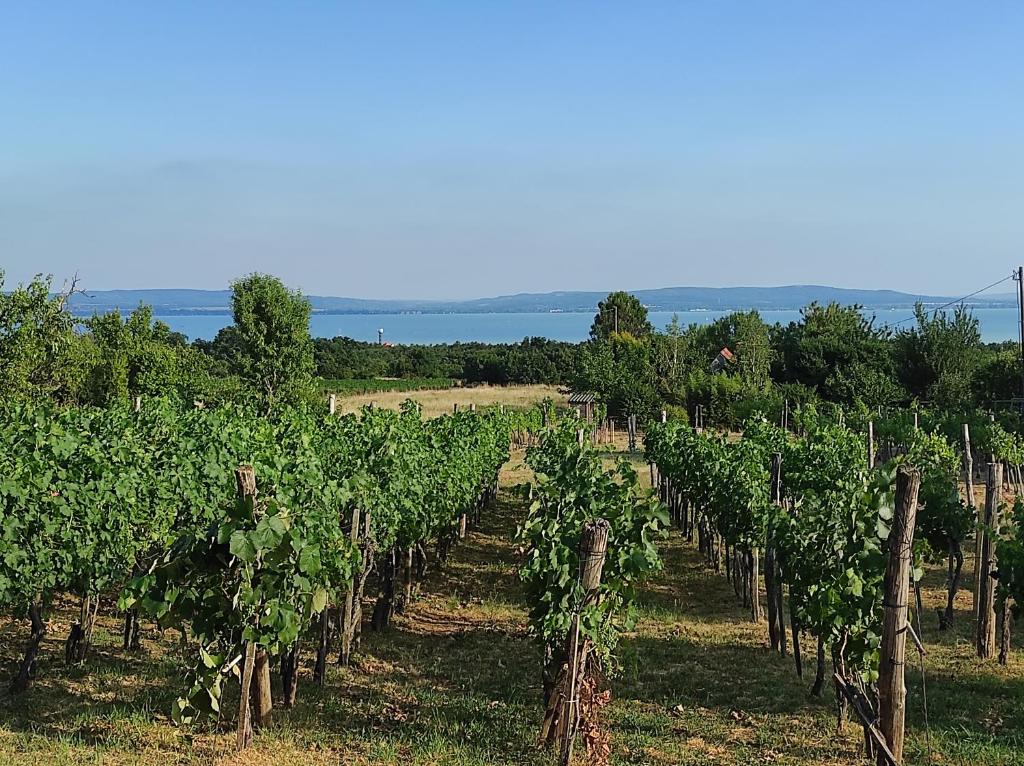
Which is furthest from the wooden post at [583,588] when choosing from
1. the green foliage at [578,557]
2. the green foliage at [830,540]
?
the green foliage at [830,540]

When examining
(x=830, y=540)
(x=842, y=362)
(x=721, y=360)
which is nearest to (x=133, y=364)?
(x=830, y=540)

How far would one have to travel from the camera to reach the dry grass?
4872 centimetres

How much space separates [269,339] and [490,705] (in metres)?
27.2

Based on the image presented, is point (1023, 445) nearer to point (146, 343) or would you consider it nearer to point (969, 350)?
point (969, 350)

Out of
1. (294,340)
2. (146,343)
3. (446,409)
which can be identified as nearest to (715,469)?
(294,340)

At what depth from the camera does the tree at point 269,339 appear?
32.2 meters

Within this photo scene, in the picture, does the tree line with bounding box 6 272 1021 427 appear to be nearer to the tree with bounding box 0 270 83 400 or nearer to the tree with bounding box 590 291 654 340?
the tree with bounding box 0 270 83 400

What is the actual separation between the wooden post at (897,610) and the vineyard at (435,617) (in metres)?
0.02

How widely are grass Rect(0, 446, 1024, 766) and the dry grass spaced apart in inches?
1380

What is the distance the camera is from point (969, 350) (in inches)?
1494

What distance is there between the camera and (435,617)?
11102mm

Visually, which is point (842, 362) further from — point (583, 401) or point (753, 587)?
point (753, 587)

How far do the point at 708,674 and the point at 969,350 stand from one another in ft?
113

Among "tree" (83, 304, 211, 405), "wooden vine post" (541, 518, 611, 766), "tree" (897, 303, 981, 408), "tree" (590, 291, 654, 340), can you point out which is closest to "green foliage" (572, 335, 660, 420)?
"tree" (897, 303, 981, 408)
